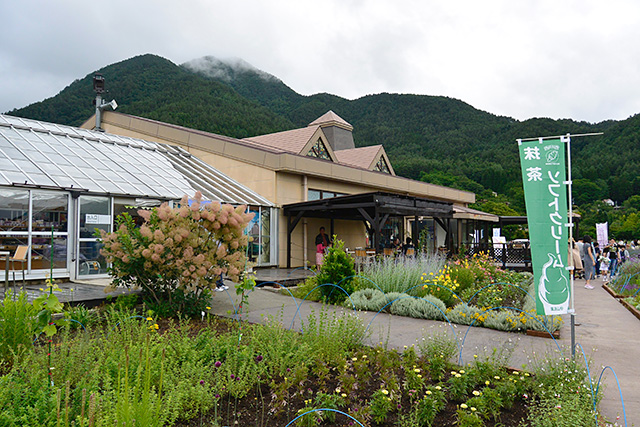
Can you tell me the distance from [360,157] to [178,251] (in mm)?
22127

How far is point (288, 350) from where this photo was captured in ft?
15.6

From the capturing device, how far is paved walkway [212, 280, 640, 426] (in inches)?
180

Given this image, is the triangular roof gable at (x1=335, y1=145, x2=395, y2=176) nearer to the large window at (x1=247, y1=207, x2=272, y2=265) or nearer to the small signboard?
the large window at (x1=247, y1=207, x2=272, y2=265)

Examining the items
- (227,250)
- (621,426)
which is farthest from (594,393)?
(227,250)

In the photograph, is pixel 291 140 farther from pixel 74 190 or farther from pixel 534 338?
pixel 534 338

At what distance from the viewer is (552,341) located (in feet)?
21.1

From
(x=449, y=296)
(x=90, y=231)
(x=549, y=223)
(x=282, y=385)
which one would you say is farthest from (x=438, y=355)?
(x=90, y=231)

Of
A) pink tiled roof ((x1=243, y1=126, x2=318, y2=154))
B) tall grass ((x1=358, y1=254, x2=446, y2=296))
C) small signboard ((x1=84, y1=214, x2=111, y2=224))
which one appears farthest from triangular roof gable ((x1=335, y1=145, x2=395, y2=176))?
small signboard ((x1=84, y1=214, x2=111, y2=224))

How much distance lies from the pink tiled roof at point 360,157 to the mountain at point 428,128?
10854 mm

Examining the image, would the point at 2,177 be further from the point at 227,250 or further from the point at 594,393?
the point at 594,393

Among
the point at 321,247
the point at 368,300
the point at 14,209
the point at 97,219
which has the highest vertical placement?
the point at 14,209

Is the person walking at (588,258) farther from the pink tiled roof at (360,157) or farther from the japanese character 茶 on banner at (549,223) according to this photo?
the pink tiled roof at (360,157)

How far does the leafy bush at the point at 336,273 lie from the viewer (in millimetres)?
9359

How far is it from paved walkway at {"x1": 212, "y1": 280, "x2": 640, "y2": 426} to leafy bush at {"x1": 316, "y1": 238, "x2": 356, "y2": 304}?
524 millimetres
